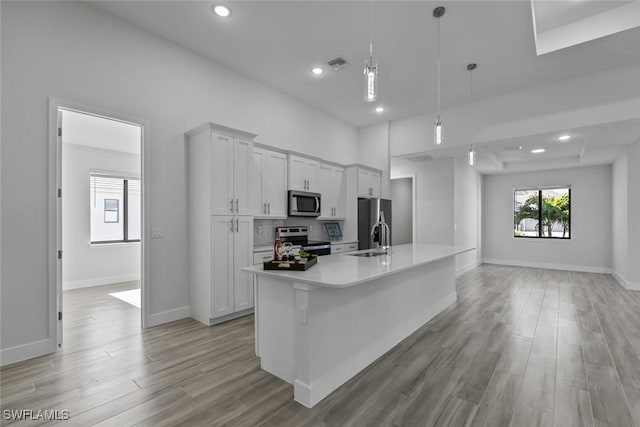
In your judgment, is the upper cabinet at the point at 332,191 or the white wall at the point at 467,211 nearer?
the upper cabinet at the point at 332,191

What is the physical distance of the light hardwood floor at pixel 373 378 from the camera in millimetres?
1817

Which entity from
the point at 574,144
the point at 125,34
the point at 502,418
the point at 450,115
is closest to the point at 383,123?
the point at 450,115

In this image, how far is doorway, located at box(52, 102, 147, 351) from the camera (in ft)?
14.2

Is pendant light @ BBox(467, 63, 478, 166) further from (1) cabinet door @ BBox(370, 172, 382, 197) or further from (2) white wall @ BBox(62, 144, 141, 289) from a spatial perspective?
(2) white wall @ BBox(62, 144, 141, 289)

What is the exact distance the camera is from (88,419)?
176 centimetres

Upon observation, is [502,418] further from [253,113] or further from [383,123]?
[383,123]

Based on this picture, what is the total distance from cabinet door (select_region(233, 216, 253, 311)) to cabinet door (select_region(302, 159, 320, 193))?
4.73ft

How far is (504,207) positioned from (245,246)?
Answer: 310 inches

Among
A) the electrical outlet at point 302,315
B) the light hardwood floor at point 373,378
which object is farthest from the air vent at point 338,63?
the light hardwood floor at point 373,378

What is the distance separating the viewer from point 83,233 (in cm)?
559

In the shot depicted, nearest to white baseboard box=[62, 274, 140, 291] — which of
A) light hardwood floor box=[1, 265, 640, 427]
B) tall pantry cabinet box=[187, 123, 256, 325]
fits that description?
light hardwood floor box=[1, 265, 640, 427]

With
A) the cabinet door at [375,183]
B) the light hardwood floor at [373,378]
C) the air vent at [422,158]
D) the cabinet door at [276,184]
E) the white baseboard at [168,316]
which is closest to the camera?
the light hardwood floor at [373,378]

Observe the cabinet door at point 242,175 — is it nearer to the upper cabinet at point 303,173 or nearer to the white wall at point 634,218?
the upper cabinet at point 303,173

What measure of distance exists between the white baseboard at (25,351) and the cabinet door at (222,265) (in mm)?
1434
